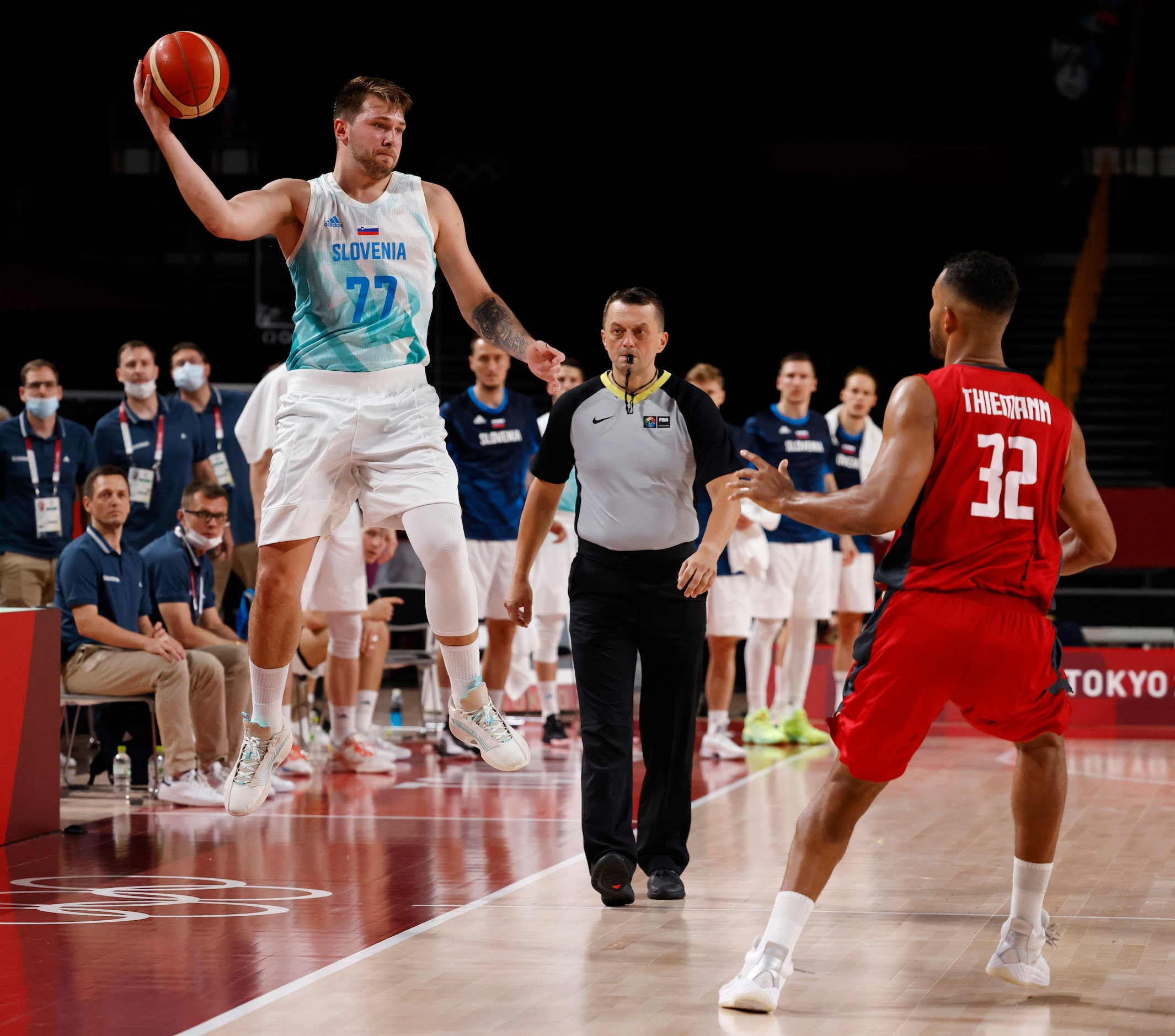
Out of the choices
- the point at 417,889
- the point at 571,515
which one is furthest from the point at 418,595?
the point at 417,889

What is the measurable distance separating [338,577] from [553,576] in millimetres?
1910

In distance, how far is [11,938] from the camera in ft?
16.3

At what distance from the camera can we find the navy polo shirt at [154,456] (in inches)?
367

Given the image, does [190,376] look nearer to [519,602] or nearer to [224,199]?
[519,602]

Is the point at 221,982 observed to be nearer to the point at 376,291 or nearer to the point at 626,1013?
the point at 626,1013

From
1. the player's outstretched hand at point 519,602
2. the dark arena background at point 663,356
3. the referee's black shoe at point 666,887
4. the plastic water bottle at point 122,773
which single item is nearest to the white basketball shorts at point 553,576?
the dark arena background at point 663,356

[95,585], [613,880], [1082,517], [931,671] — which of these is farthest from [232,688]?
[1082,517]

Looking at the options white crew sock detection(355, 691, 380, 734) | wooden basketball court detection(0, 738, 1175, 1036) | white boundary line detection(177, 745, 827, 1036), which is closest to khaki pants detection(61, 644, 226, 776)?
wooden basketball court detection(0, 738, 1175, 1036)

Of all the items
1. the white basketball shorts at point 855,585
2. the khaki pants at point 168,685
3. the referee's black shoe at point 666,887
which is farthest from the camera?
the white basketball shorts at point 855,585

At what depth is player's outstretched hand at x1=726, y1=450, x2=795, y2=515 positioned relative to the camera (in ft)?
12.9

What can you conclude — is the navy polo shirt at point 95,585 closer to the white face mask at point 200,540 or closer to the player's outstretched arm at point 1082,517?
the white face mask at point 200,540

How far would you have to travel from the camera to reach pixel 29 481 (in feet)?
30.6

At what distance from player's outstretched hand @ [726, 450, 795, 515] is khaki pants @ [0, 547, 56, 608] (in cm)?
643

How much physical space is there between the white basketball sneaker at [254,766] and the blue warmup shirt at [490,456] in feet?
14.6
